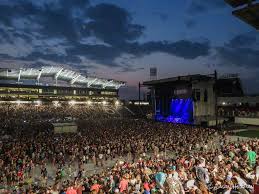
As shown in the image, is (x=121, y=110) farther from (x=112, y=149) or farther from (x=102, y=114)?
(x=112, y=149)

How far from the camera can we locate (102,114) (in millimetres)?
56344

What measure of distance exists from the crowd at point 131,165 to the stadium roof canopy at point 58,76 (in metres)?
38.2

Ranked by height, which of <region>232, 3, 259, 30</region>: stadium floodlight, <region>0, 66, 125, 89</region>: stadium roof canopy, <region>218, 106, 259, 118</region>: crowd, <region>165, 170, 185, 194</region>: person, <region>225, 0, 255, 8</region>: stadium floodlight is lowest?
<region>165, 170, 185, 194</region>: person

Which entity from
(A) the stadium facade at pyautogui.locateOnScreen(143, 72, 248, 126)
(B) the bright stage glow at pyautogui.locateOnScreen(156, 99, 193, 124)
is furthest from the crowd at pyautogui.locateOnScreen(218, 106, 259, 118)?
(B) the bright stage glow at pyautogui.locateOnScreen(156, 99, 193, 124)

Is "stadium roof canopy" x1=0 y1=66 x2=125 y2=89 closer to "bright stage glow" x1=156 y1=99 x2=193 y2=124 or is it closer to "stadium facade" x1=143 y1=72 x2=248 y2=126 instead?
"stadium facade" x1=143 y1=72 x2=248 y2=126

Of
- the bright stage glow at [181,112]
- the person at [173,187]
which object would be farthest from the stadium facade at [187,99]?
the person at [173,187]

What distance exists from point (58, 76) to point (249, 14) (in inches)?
3003

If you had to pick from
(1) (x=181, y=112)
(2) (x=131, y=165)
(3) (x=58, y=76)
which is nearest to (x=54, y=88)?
(3) (x=58, y=76)

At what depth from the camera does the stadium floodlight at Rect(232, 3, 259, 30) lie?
3660 mm

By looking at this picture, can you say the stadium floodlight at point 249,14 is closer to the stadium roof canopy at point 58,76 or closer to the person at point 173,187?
the person at point 173,187

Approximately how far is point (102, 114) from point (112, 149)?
36.1 metres

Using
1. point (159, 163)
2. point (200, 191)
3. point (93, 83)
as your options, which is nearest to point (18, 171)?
point (159, 163)

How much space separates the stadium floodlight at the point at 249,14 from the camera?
3660 mm

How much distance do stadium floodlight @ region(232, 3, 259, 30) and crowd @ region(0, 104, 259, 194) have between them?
17.2ft
